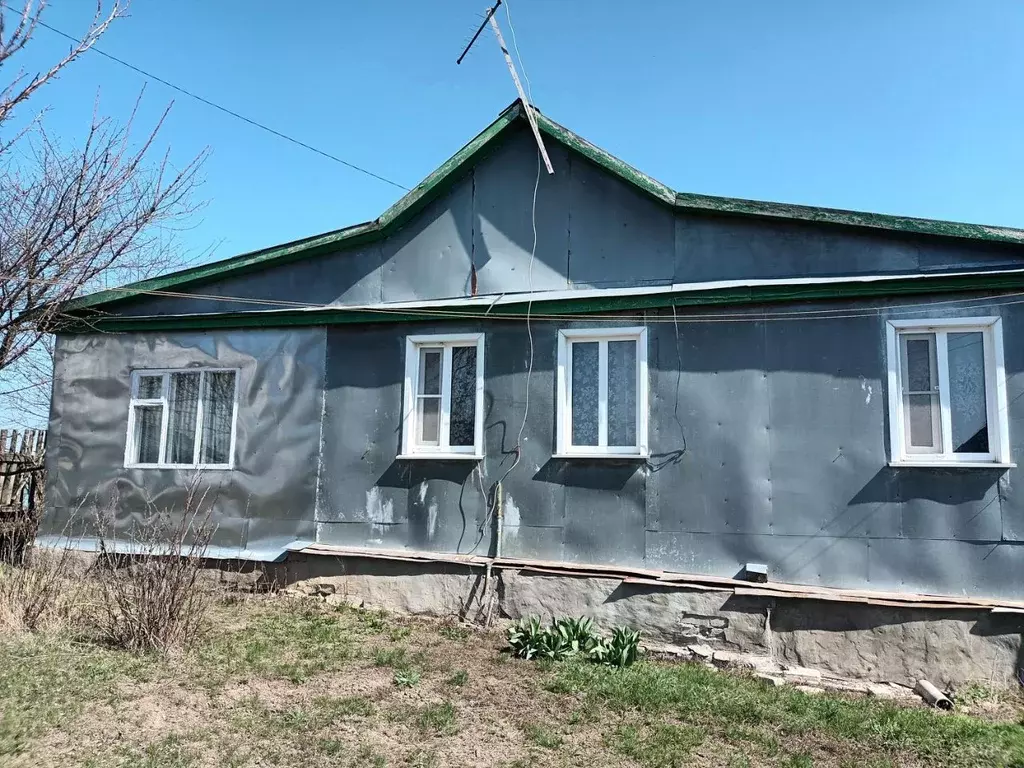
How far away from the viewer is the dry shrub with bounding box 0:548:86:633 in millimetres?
7180

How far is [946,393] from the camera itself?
7098 mm

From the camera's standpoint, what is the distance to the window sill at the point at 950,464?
6.79 metres

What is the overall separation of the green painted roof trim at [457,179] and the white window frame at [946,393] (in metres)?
0.82

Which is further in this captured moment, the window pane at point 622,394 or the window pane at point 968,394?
the window pane at point 622,394

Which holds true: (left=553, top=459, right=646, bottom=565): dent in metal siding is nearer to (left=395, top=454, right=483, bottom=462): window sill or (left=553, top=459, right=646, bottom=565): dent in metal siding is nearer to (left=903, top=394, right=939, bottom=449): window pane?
(left=395, top=454, right=483, bottom=462): window sill

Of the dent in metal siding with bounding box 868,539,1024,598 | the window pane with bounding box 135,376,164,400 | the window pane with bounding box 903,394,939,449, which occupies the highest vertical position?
the window pane with bounding box 135,376,164,400

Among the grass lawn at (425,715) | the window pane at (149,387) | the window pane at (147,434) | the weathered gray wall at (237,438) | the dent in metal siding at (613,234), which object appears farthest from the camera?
the window pane at (149,387)

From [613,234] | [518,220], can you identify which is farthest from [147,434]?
[613,234]

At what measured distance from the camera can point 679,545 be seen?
25.4 ft

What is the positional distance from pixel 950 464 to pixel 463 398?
4.95 metres

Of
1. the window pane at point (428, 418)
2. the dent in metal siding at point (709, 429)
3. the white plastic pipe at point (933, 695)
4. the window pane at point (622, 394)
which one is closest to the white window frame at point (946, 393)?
the dent in metal siding at point (709, 429)

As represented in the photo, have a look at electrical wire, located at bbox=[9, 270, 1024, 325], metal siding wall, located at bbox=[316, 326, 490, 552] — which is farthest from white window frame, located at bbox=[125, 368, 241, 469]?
metal siding wall, located at bbox=[316, 326, 490, 552]

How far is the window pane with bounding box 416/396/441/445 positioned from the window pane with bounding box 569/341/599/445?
1637mm

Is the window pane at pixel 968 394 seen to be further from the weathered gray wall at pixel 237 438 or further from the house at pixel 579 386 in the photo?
the weathered gray wall at pixel 237 438
